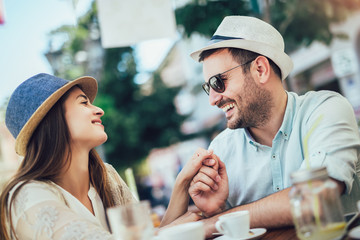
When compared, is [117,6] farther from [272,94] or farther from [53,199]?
[53,199]

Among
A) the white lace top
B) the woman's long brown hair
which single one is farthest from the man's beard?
the white lace top

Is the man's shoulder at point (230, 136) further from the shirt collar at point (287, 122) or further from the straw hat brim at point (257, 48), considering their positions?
the straw hat brim at point (257, 48)

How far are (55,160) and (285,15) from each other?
199 inches

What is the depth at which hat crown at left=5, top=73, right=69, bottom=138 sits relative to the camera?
1.89 metres

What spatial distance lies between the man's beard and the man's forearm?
2.42 feet

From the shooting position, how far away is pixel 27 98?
6.26ft

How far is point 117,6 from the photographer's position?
156 inches

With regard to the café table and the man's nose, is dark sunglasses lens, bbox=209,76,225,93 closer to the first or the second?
the man's nose

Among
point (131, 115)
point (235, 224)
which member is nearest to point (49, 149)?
point (235, 224)

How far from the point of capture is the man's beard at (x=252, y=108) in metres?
2.33

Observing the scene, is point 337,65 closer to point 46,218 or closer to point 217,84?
point 217,84

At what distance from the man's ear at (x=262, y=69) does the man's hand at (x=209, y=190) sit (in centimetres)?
70

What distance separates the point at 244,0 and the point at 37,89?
11.3ft

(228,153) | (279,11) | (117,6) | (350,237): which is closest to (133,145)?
(279,11)
